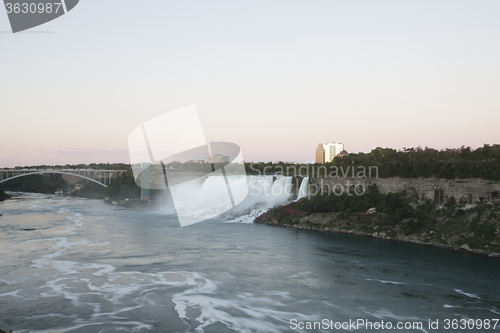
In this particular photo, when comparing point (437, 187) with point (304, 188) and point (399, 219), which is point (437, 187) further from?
point (304, 188)

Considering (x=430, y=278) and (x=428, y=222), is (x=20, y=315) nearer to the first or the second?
(x=430, y=278)

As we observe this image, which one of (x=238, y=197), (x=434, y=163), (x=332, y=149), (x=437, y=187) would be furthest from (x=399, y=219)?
(x=332, y=149)

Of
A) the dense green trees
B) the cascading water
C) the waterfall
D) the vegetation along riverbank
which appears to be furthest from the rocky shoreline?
the cascading water

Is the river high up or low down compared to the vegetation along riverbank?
down

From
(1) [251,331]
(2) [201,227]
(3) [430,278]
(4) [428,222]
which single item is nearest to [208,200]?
(2) [201,227]

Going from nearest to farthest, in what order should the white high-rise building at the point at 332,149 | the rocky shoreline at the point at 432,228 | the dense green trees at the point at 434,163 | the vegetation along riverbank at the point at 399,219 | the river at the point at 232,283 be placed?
the river at the point at 232,283 → the rocky shoreline at the point at 432,228 → the vegetation along riverbank at the point at 399,219 → the dense green trees at the point at 434,163 → the white high-rise building at the point at 332,149

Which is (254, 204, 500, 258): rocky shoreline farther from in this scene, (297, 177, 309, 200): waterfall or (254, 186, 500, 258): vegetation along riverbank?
(297, 177, 309, 200): waterfall

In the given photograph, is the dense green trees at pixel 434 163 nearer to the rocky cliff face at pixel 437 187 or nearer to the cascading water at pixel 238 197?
the rocky cliff face at pixel 437 187

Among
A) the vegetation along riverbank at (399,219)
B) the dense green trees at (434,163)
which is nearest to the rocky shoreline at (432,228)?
the vegetation along riverbank at (399,219)
